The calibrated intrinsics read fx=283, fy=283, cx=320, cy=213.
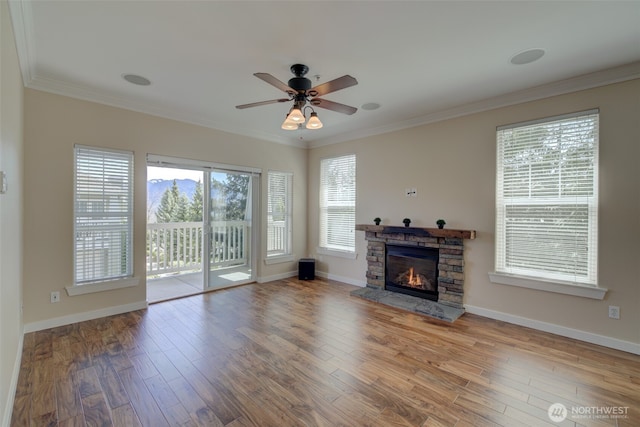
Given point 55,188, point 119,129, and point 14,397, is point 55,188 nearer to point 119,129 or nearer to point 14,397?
point 119,129

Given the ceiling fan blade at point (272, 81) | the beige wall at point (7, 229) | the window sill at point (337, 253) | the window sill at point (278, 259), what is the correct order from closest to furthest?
the beige wall at point (7, 229) < the ceiling fan blade at point (272, 81) < the window sill at point (337, 253) < the window sill at point (278, 259)

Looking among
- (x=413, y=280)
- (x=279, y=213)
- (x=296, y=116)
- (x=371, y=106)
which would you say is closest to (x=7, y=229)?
(x=296, y=116)

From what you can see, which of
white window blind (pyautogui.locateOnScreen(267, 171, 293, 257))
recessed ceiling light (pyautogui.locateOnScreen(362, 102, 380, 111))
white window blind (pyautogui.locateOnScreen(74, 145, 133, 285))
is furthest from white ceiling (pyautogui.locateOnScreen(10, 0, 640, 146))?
white window blind (pyautogui.locateOnScreen(267, 171, 293, 257))

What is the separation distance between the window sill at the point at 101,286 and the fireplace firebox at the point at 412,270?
378 centimetres

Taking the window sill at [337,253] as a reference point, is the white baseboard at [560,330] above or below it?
below

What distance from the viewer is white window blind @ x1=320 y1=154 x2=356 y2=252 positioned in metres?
5.36

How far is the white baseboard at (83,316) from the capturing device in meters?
3.17

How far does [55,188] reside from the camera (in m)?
3.27

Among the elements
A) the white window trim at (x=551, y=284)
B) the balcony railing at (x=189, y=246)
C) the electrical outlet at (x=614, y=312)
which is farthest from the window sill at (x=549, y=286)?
the balcony railing at (x=189, y=246)

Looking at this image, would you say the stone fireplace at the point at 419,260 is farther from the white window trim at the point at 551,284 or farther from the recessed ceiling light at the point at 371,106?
the recessed ceiling light at the point at 371,106

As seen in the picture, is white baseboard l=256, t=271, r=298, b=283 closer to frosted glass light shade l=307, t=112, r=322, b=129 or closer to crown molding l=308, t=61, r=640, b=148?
crown molding l=308, t=61, r=640, b=148

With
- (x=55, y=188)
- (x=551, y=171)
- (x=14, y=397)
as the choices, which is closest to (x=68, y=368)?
(x=14, y=397)

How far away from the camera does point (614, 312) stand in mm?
2887

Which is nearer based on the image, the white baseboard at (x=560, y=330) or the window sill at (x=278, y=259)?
the white baseboard at (x=560, y=330)
